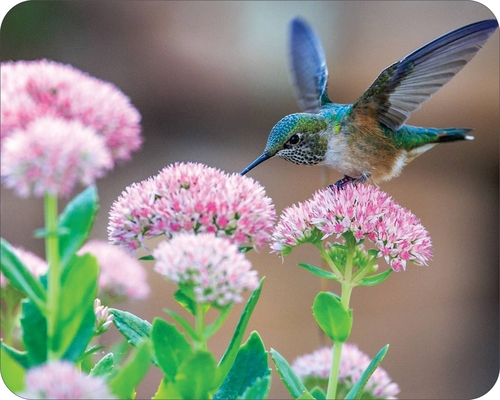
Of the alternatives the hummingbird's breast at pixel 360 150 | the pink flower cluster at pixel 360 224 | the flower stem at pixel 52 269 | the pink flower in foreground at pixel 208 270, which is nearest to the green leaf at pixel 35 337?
the flower stem at pixel 52 269

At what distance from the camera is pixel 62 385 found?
0.43m

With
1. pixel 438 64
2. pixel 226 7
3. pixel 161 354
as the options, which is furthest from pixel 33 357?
pixel 226 7

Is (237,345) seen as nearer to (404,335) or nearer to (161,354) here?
(161,354)

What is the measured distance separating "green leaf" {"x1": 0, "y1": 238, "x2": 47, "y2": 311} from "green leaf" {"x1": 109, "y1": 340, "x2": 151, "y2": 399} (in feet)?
0.25

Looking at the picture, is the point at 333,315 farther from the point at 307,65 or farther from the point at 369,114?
the point at 307,65

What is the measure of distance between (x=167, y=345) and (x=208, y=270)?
0.07 meters

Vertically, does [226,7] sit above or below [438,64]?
above

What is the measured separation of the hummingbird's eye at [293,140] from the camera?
759 mm

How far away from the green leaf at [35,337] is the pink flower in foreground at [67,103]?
0.14 metres

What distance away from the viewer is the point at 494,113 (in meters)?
1.11

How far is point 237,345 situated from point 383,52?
769 mm

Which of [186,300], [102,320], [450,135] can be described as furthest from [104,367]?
[450,135]

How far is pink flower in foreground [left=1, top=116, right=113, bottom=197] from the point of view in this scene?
15.8 inches

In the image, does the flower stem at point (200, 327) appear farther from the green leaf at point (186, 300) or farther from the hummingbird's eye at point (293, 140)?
the hummingbird's eye at point (293, 140)
